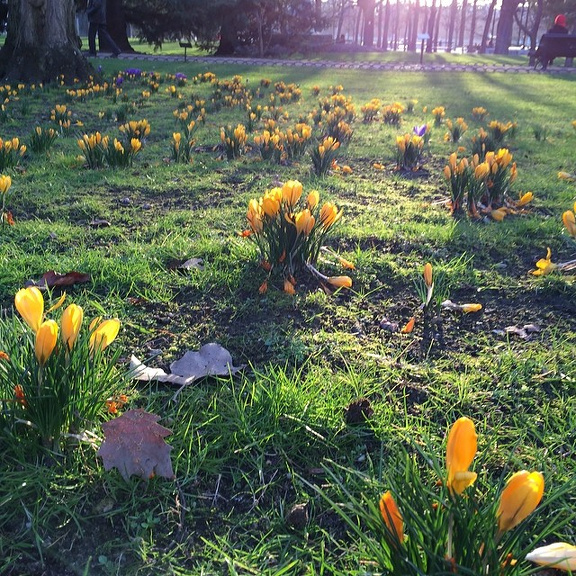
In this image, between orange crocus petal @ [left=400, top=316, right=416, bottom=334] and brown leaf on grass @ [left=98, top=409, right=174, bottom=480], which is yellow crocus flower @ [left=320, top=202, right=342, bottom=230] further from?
brown leaf on grass @ [left=98, top=409, right=174, bottom=480]

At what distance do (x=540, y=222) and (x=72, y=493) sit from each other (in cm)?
374

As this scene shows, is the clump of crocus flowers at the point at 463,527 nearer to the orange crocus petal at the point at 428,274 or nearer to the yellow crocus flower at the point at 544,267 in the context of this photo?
the orange crocus petal at the point at 428,274

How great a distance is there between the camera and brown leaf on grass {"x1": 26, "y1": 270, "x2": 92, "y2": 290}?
289 cm

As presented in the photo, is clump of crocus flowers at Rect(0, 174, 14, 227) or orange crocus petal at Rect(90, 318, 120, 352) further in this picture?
clump of crocus flowers at Rect(0, 174, 14, 227)

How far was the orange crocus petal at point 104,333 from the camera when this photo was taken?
1682 mm

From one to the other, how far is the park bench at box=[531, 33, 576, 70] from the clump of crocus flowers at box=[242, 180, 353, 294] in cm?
2408

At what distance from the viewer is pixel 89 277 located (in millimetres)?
3018

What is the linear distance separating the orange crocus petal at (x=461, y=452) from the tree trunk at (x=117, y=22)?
98.8 ft

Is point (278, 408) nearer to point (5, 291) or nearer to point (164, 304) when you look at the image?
point (164, 304)

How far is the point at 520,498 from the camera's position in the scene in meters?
1.04

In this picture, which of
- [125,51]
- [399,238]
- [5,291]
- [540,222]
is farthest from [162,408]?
[125,51]

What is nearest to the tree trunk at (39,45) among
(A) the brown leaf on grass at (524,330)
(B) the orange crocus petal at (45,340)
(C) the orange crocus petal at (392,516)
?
(A) the brown leaf on grass at (524,330)

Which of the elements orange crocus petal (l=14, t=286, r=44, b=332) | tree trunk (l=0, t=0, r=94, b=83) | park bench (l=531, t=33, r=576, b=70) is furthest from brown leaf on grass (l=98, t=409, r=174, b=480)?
park bench (l=531, t=33, r=576, b=70)

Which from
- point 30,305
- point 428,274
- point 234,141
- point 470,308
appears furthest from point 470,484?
point 234,141
